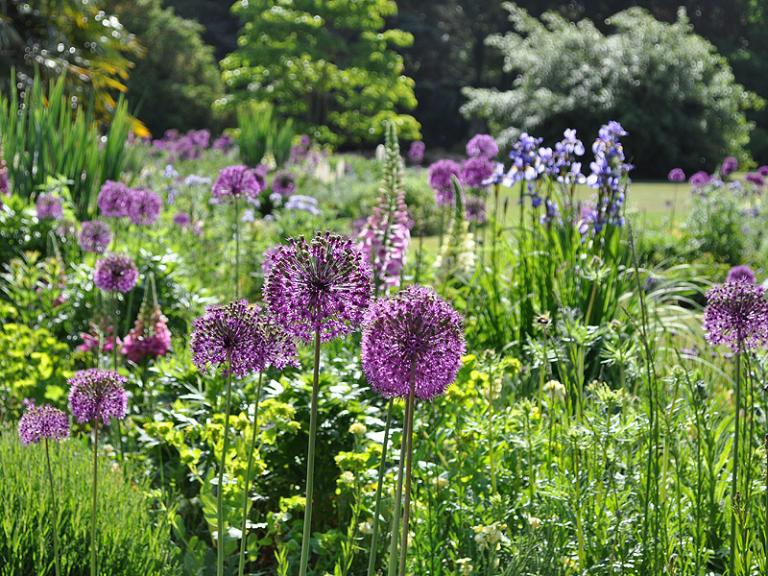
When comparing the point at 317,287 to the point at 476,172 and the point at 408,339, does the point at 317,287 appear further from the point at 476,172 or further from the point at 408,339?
the point at 476,172

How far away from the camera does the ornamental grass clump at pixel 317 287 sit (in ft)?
5.57

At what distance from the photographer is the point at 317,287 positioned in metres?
1.70

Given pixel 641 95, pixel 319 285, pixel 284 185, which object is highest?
pixel 641 95

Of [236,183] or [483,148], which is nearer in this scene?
[236,183]

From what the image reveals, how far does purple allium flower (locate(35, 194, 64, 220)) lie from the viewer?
5.80 m

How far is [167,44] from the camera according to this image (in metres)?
30.8

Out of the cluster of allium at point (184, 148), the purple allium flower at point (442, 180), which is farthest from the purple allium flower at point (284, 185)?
the purple allium flower at point (442, 180)

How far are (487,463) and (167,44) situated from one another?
30158 mm

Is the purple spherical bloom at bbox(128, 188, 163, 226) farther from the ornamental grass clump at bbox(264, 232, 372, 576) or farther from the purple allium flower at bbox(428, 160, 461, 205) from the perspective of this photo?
the ornamental grass clump at bbox(264, 232, 372, 576)

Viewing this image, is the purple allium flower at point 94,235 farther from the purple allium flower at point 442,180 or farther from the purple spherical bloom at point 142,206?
the purple allium flower at point 442,180

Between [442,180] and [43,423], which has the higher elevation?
[442,180]

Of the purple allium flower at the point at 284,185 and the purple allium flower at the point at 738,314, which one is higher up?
the purple allium flower at the point at 284,185

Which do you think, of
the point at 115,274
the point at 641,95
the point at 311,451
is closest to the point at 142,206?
the point at 115,274

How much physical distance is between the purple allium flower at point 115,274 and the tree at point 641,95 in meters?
19.9
